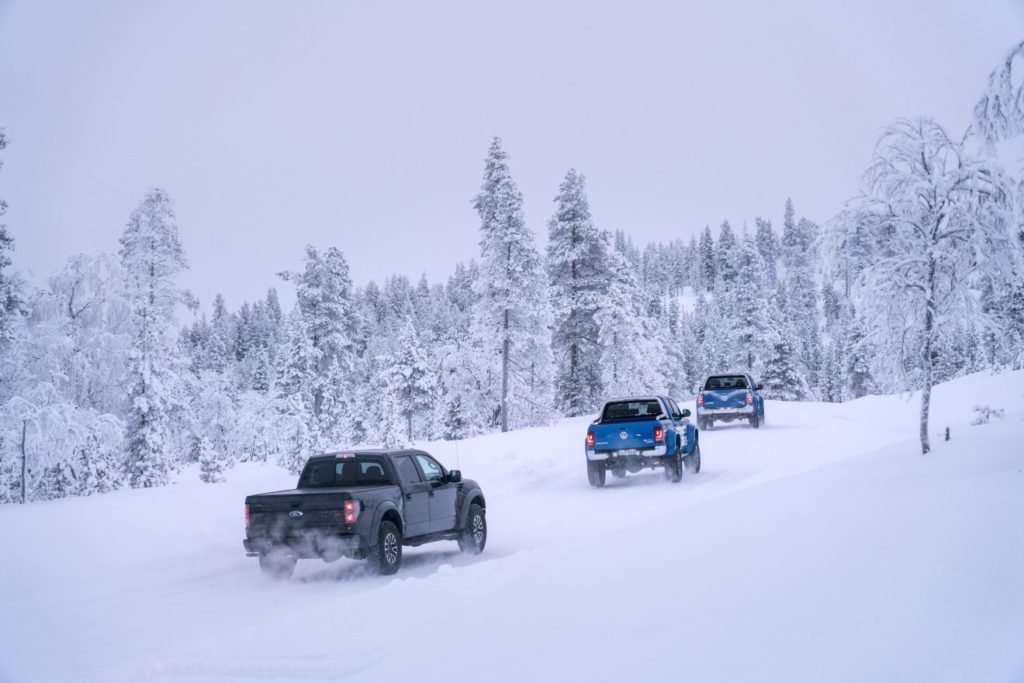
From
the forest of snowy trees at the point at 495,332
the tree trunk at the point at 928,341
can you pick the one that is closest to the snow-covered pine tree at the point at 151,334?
the forest of snowy trees at the point at 495,332

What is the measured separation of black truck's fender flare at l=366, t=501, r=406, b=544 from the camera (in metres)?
9.31

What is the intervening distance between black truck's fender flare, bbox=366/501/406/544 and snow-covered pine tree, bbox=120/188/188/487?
63.3ft

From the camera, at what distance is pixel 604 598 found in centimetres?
676

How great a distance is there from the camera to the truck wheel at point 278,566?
9672 mm

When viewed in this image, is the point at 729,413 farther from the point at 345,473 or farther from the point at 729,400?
the point at 345,473

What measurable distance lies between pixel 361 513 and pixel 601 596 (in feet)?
11.8

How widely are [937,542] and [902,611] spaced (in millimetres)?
1712

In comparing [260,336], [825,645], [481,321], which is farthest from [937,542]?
[260,336]

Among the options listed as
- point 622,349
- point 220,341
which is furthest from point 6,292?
point 220,341

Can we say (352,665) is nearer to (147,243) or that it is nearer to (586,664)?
(586,664)

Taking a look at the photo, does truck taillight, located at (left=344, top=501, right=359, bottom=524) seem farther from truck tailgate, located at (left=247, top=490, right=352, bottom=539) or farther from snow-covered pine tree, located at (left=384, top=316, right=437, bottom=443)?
snow-covered pine tree, located at (left=384, top=316, right=437, bottom=443)

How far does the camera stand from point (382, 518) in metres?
9.68

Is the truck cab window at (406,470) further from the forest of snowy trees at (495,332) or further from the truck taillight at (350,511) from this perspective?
the forest of snowy trees at (495,332)

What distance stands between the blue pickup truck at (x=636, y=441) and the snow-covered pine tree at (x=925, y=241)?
4.66 meters
